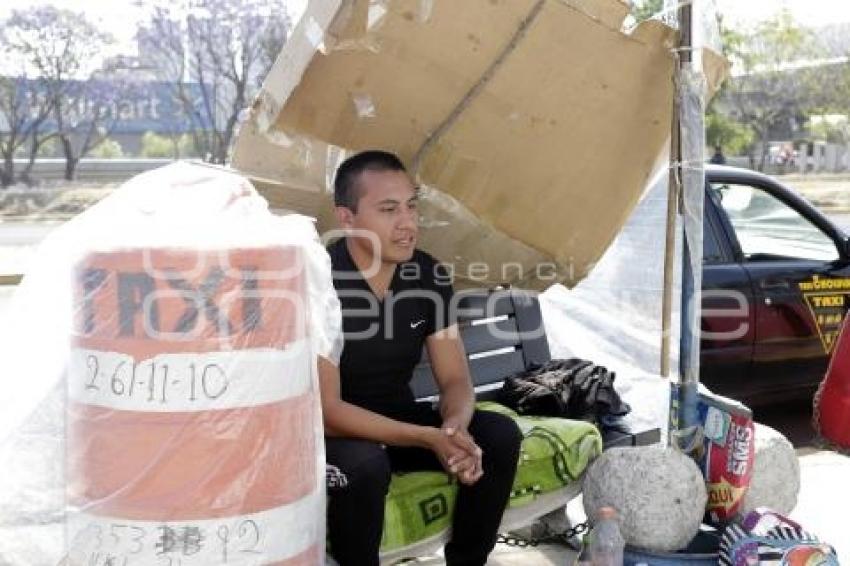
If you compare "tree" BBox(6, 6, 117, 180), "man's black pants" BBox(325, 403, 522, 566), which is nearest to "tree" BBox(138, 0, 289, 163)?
"tree" BBox(6, 6, 117, 180)

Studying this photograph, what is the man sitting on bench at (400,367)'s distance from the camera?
314 centimetres

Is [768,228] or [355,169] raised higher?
[355,169]

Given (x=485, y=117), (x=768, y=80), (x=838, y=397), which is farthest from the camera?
(x=768, y=80)

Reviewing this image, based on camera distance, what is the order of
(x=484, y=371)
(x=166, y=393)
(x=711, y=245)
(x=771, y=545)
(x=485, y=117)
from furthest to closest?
(x=711, y=245) → (x=484, y=371) → (x=485, y=117) → (x=771, y=545) → (x=166, y=393)

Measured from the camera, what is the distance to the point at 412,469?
335 centimetres

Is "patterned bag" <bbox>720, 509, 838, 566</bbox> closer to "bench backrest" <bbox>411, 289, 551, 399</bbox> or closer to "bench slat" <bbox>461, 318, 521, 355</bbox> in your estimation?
"bench backrest" <bbox>411, 289, 551, 399</bbox>

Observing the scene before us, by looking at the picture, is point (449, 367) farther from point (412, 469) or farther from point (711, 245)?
point (711, 245)

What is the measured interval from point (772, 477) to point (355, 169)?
184 cm

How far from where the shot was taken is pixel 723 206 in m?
5.89

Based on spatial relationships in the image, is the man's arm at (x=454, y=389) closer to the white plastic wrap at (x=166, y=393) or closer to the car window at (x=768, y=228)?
the white plastic wrap at (x=166, y=393)

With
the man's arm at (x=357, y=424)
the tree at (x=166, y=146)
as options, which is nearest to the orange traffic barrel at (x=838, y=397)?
the man's arm at (x=357, y=424)

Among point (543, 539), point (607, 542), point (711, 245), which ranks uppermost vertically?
point (711, 245)

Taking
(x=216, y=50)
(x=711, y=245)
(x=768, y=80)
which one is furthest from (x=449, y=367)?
(x=768, y=80)

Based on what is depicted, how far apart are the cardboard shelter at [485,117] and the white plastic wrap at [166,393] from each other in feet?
2.43
